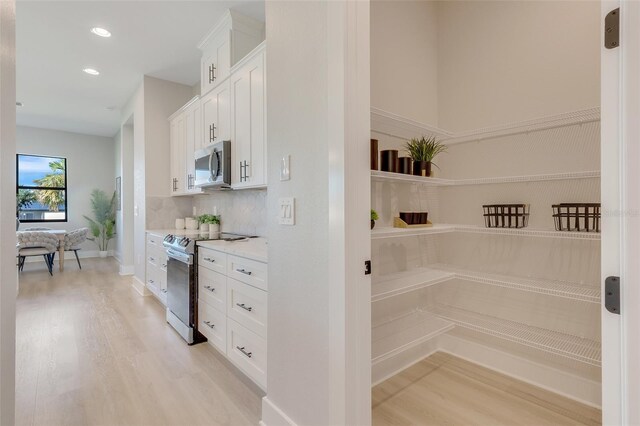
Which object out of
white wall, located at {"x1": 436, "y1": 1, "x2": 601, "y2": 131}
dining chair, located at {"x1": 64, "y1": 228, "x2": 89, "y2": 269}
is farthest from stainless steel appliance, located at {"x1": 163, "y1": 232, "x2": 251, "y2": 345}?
dining chair, located at {"x1": 64, "y1": 228, "x2": 89, "y2": 269}

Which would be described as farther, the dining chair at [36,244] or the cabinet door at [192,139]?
the dining chair at [36,244]

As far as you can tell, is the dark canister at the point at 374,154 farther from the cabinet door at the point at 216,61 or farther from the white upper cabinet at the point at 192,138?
the white upper cabinet at the point at 192,138

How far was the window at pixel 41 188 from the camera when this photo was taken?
688 centimetres

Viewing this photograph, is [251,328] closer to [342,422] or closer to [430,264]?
[342,422]

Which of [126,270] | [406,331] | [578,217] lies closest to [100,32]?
[126,270]

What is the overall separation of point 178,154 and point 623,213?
14.7 feet

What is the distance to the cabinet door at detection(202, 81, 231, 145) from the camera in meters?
3.04

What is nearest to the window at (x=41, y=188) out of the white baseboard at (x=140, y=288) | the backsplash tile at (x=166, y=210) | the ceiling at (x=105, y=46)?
the ceiling at (x=105, y=46)

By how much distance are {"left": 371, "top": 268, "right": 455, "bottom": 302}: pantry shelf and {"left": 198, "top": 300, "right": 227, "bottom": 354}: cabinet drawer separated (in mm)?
1182

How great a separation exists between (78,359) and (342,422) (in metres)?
2.36

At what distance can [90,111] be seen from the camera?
19.3ft

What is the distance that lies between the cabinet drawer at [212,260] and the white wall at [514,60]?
2063 millimetres

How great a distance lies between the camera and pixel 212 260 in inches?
96.0

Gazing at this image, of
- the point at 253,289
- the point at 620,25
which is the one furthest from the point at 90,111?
the point at 620,25
